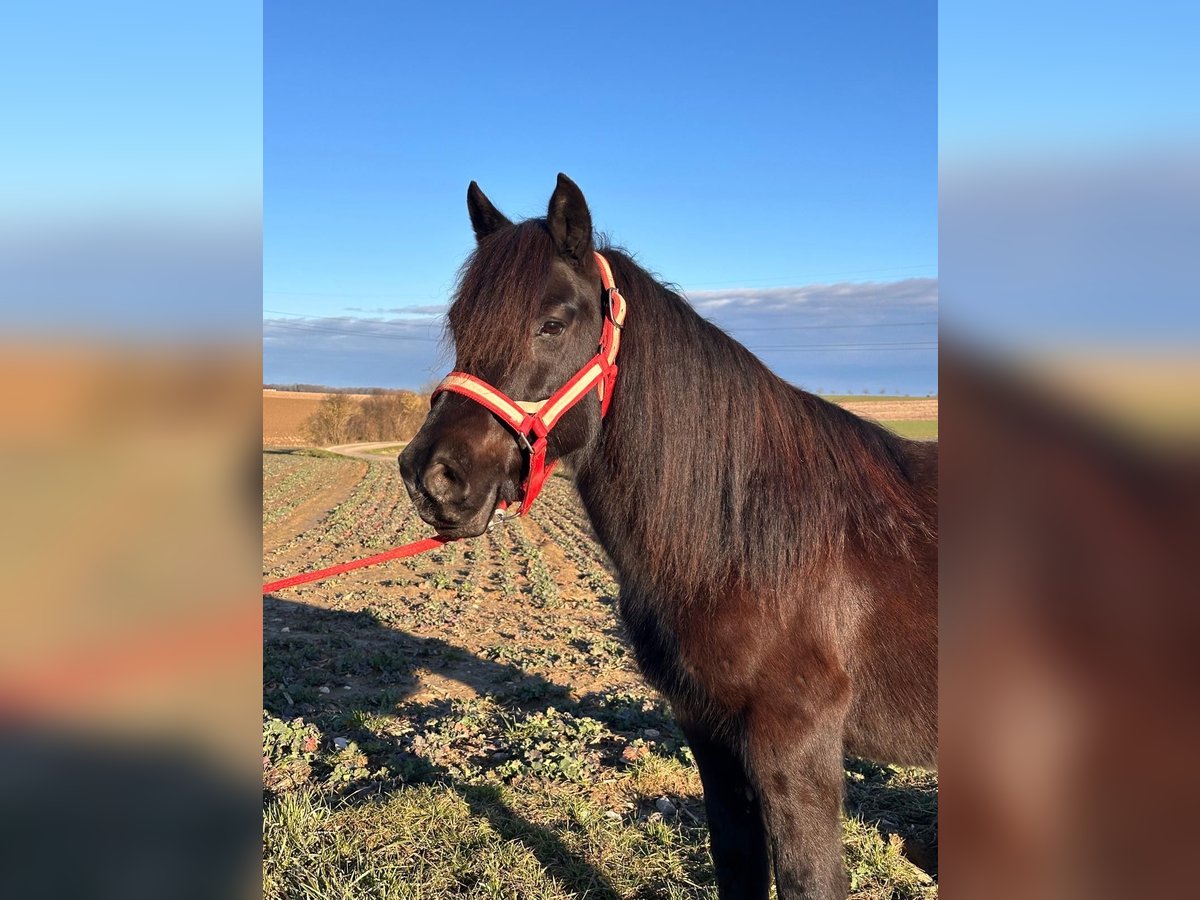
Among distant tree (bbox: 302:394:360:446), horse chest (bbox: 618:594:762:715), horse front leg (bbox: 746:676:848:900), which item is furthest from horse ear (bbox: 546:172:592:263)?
distant tree (bbox: 302:394:360:446)

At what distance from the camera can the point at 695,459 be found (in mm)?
2729

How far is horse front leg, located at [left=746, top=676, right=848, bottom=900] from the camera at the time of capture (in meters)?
2.57

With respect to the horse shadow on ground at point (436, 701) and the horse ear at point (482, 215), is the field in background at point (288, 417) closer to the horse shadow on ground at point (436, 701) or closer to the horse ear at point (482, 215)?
the horse shadow on ground at point (436, 701)

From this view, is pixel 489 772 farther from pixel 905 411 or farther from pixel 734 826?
pixel 905 411

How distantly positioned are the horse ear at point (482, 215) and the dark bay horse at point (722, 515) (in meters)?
0.37

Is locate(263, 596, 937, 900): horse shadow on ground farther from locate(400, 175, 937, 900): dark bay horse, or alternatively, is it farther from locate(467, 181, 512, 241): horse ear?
locate(467, 181, 512, 241): horse ear

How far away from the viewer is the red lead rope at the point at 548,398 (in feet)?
8.35

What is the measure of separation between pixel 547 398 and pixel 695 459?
583 mm

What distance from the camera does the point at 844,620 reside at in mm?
2744

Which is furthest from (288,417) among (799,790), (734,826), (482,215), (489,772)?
(799,790)

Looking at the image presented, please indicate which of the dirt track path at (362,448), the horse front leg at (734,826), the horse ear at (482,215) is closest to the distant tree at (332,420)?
the dirt track path at (362,448)

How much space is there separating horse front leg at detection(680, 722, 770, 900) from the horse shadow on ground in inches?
28.3

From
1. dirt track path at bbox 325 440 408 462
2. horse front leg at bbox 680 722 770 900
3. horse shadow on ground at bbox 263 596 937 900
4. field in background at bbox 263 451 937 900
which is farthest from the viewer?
dirt track path at bbox 325 440 408 462
